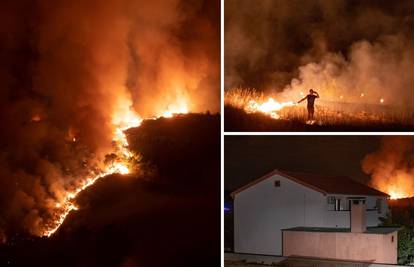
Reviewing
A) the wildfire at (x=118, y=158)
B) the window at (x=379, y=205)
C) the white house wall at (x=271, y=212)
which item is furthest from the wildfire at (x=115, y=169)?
the window at (x=379, y=205)

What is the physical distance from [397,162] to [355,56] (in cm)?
58

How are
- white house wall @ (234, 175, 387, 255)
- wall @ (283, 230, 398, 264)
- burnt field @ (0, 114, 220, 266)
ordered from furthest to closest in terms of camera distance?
burnt field @ (0, 114, 220, 266) → white house wall @ (234, 175, 387, 255) → wall @ (283, 230, 398, 264)

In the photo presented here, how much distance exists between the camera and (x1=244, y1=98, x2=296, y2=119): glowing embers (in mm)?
3129

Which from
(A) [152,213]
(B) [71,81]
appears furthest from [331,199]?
(B) [71,81]

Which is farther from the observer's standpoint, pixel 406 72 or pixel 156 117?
pixel 156 117

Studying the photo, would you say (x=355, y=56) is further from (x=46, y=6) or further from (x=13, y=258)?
(x=13, y=258)

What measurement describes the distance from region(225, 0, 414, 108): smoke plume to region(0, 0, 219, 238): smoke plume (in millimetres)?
279

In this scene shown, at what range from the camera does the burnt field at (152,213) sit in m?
3.17

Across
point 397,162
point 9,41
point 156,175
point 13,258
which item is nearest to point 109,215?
point 156,175

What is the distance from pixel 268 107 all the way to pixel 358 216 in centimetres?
73

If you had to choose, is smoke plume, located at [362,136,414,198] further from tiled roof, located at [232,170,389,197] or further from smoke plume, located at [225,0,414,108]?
smoke plume, located at [225,0,414,108]

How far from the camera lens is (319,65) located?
307 centimetres

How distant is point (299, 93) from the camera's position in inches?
122

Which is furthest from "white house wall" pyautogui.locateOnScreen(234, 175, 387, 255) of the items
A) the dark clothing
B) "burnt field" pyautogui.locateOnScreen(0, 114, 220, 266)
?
the dark clothing
